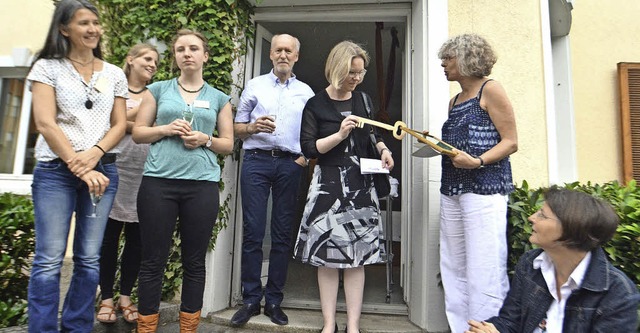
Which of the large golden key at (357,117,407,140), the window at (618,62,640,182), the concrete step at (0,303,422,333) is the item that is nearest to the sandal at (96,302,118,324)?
the concrete step at (0,303,422,333)

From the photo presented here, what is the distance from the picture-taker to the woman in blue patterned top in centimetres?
213

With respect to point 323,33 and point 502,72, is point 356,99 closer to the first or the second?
point 502,72

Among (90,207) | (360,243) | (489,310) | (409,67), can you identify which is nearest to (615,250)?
(489,310)

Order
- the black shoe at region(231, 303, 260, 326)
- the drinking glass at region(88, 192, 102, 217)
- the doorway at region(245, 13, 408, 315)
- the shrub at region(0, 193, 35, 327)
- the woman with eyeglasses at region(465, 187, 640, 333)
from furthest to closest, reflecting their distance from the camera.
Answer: the doorway at region(245, 13, 408, 315), the black shoe at region(231, 303, 260, 326), the shrub at region(0, 193, 35, 327), the drinking glass at region(88, 192, 102, 217), the woman with eyeglasses at region(465, 187, 640, 333)

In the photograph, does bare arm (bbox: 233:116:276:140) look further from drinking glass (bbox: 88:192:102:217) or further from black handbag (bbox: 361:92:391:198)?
drinking glass (bbox: 88:192:102:217)

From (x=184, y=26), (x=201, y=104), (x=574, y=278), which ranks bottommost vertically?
(x=574, y=278)

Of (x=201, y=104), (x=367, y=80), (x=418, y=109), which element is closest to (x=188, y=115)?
(x=201, y=104)

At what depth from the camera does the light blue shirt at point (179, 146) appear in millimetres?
2203

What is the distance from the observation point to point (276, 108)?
3062 millimetres

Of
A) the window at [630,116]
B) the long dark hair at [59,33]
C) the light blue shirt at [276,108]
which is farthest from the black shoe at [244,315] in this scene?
the window at [630,116]

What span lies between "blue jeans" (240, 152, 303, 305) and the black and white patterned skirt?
1.04ft

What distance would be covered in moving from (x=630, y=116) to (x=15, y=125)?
7.46 m

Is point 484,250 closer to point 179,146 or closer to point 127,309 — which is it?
point 179,146

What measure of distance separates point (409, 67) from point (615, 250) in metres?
2.03
